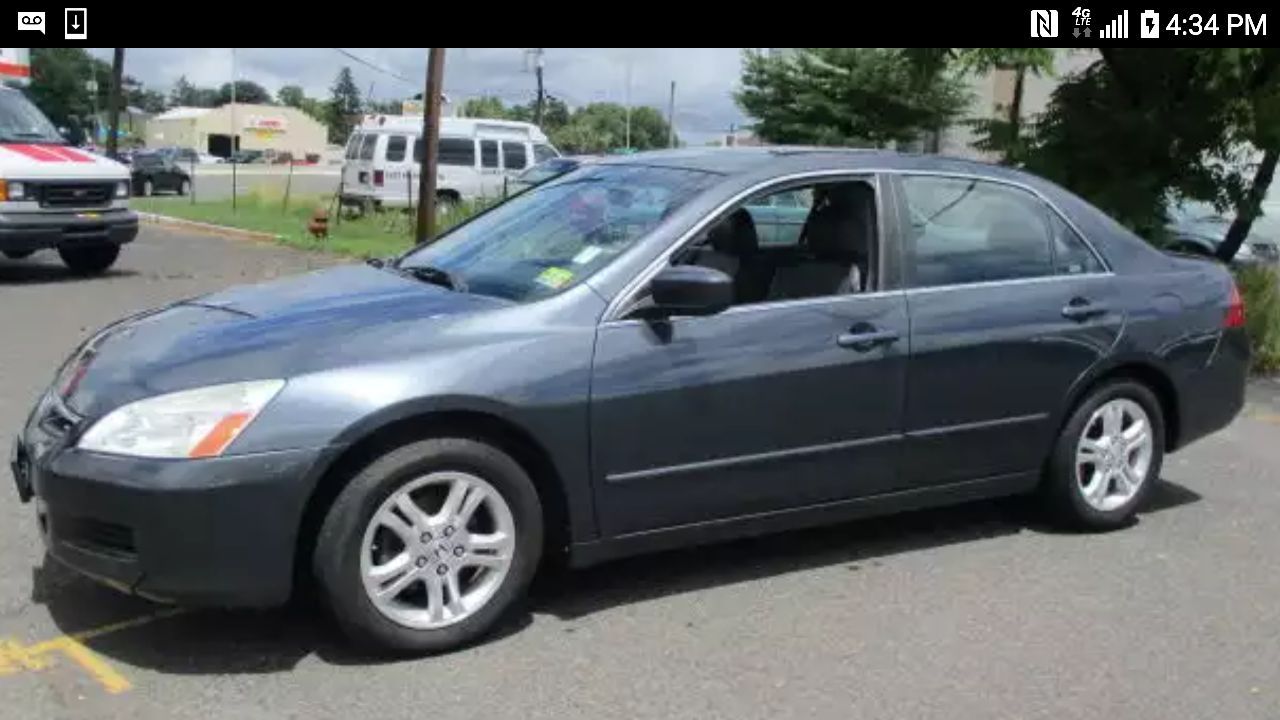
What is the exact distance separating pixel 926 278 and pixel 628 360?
1.35 meters

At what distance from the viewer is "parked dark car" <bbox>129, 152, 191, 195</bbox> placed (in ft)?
144

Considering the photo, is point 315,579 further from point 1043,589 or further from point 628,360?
point 1043,589

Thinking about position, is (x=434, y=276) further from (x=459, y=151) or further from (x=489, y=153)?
(x=489, y=153)

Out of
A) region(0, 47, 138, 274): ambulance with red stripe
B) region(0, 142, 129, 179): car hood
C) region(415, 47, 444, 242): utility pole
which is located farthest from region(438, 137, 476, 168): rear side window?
region(0, 142, 129, 179): car hood

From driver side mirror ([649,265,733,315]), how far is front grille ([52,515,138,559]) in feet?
5.70

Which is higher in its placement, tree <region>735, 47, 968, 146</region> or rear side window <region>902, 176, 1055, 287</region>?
tree <region>735, 47, 968, 146</region>

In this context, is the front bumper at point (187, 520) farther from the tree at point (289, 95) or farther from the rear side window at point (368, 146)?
the tree at point (289, 95)

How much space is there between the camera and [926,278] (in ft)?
16.0

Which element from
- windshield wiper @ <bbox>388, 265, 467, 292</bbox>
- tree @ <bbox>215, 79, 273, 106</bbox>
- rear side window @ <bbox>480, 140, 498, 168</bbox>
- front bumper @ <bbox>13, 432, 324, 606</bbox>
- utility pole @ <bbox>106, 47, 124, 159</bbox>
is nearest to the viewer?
front bumper @ <bbox>13, 432, 324, 606</bbox>

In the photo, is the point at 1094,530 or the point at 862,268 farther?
the point at 1094,530

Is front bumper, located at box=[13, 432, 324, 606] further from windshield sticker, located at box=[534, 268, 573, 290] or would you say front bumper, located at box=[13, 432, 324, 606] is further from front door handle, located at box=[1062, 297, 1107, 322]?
front door handle, located at box=[1062, 297, 1107, 322]

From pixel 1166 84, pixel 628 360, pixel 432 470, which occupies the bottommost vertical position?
pixel 432 470
